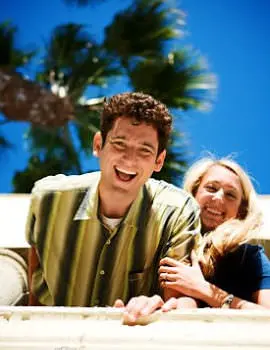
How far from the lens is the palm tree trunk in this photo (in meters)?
6.98

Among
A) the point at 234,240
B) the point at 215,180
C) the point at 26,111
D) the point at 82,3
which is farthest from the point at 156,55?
the point at 234,240

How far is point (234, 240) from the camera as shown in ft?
9.35

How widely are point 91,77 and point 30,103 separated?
3.18 ft

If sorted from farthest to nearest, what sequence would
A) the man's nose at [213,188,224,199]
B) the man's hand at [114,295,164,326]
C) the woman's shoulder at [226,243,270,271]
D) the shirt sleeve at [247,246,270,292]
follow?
the man's nose at [213,188,224,199] → the woman's shoulder at [226,243,270,271] → the shirt sleeve at [247,246,270,292] → the man's hand at [114,295,164,326]

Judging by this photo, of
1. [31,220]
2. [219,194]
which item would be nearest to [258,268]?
[219,194]

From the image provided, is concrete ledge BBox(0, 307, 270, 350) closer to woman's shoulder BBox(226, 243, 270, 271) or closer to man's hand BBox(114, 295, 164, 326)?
man's hand BBox(114, 295, 164, 326)

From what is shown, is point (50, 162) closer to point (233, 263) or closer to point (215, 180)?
point (215, 180)

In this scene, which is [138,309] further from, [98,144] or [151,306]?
[98,144]

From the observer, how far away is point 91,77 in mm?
7590

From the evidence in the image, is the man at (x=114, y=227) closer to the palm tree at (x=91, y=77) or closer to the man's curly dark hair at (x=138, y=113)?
the man's curly dark hair at (x=138, y=113)

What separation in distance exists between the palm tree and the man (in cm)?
424

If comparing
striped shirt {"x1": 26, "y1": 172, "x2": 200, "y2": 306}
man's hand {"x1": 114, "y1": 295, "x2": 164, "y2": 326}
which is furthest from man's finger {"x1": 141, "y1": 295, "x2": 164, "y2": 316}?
striped shirt {"x1": 26, "y1": 172, "x2": 200, "y2": 306}

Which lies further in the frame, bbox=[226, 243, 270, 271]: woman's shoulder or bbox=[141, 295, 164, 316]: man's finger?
bbox=[226, 243, 270, 271]: woman's shoulder

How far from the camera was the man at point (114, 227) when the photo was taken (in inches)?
98.0
